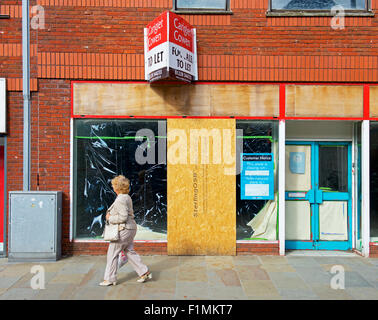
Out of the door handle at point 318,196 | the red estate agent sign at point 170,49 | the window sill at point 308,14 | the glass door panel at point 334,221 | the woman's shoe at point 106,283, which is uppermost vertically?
the window sill at point 308,14

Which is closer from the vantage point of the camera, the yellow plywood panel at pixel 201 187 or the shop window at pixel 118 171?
the yellow plywood panel at pixel 201 187

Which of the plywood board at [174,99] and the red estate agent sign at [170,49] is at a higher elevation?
the red estate agent sign at [170,49]

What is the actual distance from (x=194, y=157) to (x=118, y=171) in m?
1.50

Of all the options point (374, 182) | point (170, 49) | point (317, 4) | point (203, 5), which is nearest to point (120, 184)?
point (170, 49)

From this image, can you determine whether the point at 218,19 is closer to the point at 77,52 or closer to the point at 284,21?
the point at 284,21

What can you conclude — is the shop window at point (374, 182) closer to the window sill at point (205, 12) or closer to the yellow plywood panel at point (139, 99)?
the yellow plywood panel at point (139, 99)

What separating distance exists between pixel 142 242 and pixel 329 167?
408cm

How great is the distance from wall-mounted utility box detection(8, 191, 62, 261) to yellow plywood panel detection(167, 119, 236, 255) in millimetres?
2150

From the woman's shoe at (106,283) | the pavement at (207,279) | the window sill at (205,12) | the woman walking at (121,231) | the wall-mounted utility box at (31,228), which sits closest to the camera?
the pavement at (207,279)

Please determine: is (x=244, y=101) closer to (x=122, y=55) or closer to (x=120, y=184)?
(x=122, y=55)

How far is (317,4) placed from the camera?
6.38 metres

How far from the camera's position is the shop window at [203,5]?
6.33m

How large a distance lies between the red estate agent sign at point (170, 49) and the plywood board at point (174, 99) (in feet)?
1.02

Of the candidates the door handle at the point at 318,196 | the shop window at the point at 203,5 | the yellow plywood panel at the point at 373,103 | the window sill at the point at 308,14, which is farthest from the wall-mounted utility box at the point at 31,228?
the yellow plywood panel at the point at 373,103
